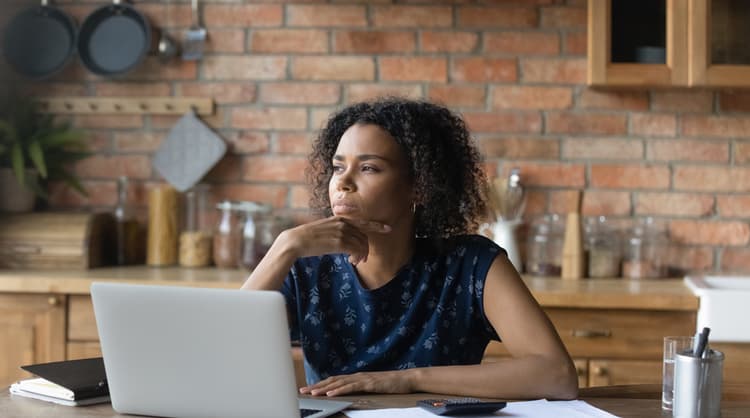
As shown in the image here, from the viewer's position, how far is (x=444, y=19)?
11.1 feet

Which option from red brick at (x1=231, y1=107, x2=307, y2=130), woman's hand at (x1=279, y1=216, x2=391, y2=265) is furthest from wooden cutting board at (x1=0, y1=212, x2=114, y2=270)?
woman's hand at (x1=279, y1=216, x2=391, y2=265)

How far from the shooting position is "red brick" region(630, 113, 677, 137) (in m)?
3.31

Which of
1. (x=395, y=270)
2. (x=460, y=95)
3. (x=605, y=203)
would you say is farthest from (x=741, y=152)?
(x=395, y=270)

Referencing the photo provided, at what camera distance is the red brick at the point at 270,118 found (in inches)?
135

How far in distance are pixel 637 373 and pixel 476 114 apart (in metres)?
1.06

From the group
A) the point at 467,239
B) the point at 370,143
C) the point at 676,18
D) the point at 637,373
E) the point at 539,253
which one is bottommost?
the point at 637,373

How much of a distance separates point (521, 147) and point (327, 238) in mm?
1664

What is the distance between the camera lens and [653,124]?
332 centimetres

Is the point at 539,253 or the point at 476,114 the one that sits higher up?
the point at 476,114

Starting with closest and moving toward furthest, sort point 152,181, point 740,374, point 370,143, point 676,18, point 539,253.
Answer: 1. point 370,143
2. point 740,374
3. point 676,18
4. point 539,253
5. point 152,181

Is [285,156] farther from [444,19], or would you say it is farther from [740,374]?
[740,374]

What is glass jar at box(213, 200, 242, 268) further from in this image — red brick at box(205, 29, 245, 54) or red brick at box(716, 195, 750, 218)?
red brick at box(716, 195, 750, 218)

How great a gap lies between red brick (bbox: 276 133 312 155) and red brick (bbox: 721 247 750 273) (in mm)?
1482

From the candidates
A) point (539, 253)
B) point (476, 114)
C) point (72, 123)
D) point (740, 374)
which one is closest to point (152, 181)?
point (72, 123)
